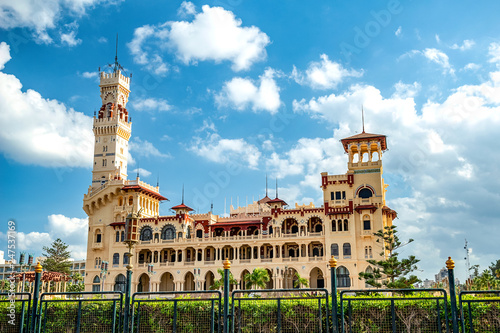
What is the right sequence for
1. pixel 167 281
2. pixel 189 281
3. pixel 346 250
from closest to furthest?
pixel 346 250 < pixel 189 281 < pixel 167 281

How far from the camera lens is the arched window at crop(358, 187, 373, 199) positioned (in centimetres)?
6400

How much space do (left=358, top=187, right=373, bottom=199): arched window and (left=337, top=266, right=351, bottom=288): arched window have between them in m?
9.32

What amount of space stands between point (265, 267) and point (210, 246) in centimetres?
847

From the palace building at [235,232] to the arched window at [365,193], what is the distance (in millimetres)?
126

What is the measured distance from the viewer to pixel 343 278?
61.5m

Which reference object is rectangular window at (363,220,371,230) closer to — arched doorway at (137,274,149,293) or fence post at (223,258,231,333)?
arched doorway at (137,274,149,293)

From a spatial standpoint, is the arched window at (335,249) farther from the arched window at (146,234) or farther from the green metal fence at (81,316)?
the green metal fence at (81,316)

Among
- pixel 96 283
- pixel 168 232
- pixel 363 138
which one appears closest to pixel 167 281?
pixel 168 232

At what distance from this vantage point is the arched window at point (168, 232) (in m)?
70.5

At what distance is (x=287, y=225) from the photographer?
2657 inches

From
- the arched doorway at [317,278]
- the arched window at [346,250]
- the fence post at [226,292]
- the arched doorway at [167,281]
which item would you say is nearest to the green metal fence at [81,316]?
the fence post at [226,292]

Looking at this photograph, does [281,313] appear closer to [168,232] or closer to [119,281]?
[168,232]

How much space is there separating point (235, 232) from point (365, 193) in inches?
746

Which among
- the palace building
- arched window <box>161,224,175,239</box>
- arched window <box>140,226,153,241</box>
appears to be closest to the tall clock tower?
the palace building
